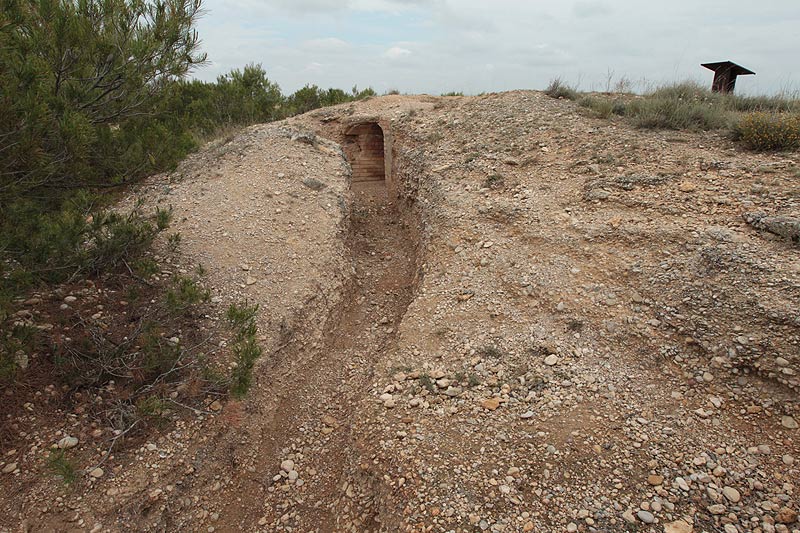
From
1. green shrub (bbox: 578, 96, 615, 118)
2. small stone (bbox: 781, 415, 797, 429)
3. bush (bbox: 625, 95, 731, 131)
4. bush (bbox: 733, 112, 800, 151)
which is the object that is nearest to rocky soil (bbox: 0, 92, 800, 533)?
small stone (bbox: 781, 415, 797, 429)

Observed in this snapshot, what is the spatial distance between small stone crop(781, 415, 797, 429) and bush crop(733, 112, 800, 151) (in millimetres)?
4515

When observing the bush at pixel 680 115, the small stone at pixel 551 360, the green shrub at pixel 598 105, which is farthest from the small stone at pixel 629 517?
the green shrub at pixel 598 105

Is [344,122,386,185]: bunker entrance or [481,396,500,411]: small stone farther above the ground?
[344,122,386,185]: bunker entrance

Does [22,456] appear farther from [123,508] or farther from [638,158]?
[638,158]

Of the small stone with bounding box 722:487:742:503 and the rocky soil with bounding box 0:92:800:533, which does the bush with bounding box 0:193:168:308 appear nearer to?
the rocky soil with bounding box 0:92:800:533

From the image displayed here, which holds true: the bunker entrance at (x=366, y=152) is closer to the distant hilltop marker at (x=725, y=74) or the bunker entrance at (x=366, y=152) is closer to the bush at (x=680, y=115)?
the bush at (x=680, y=115)

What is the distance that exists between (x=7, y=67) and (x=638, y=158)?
24.3 ft

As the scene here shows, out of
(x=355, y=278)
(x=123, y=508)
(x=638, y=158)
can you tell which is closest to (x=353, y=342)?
(x=355, y=278)

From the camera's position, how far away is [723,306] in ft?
14.8

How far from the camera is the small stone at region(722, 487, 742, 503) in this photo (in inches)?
134

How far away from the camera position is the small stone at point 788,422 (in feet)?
12.4

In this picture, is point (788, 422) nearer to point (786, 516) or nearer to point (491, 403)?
point (786, 516)

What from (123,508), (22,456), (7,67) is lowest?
(123,508)

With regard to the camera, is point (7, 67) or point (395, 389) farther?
point (395, 389)
